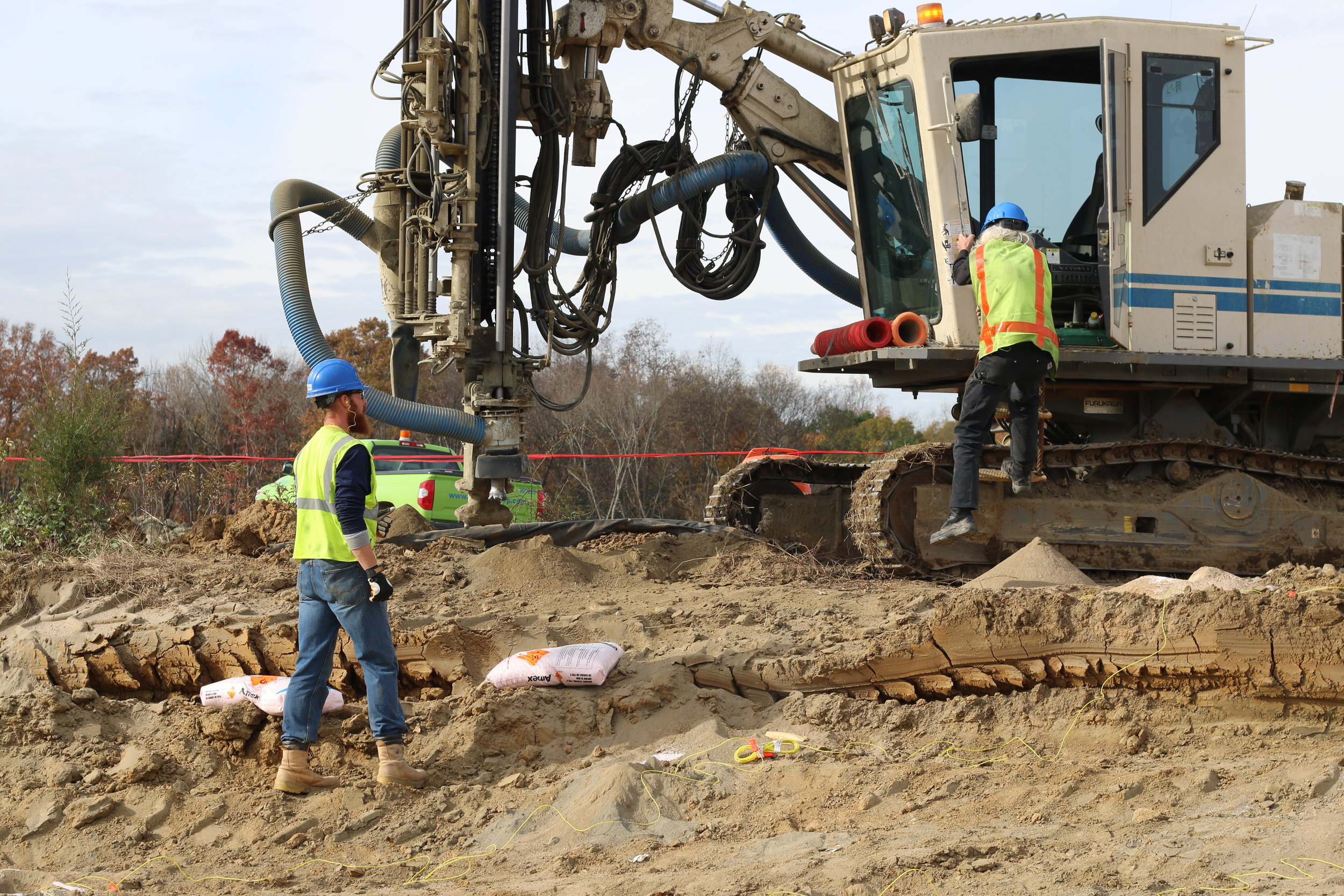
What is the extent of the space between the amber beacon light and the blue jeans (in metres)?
5.57

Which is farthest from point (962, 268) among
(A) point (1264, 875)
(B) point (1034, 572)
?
(A) point (1264, 875)

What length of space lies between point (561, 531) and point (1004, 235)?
3970mm

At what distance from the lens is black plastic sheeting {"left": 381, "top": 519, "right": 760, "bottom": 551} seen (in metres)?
8.52

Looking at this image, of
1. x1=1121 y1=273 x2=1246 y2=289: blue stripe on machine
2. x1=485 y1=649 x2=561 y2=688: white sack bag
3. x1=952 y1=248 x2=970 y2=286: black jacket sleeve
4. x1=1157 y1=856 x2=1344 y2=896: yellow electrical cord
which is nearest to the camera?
x1=1157 y1=856 x2=1344 y2=896: yellow electrical cord

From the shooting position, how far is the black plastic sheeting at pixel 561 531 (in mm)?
8516

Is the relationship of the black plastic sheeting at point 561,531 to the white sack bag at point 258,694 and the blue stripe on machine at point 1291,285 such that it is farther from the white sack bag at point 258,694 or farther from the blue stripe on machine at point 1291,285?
the blue stripe on machine at point 1291,285

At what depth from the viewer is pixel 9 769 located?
5.36m

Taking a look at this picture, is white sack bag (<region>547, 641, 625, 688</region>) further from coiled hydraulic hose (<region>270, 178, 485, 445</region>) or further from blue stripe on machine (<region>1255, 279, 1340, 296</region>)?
blue stripe on machine (<region>1255, 279, 1340, 296</region>)

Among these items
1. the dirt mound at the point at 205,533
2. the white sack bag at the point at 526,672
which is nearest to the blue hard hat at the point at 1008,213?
the white sack bag at the point at 526,672

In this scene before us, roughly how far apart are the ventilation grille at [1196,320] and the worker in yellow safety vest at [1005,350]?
61.6 inches

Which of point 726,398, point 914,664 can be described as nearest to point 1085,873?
point 914,664

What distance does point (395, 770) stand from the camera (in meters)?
5.05

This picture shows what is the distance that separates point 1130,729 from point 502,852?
2679mm

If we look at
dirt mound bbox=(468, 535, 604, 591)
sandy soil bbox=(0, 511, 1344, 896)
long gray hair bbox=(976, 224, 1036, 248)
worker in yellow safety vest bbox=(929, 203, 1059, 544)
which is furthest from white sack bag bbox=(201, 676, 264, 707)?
long gray hair bbox=(976, 224, 1036, 248)
